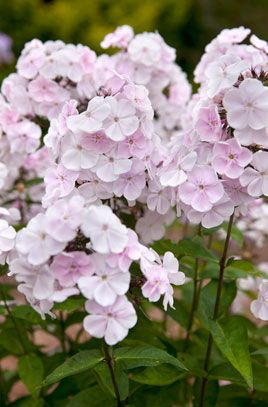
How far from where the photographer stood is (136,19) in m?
6.84

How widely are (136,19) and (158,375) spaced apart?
226 inches

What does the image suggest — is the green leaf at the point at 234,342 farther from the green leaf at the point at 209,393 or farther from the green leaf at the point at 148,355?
the green leaf at the point at 209,393

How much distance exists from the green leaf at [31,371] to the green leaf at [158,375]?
0.29 metres

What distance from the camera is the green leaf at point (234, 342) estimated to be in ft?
4.53

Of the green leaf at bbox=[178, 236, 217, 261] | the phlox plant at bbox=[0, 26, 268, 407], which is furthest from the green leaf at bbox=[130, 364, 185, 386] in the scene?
the green leaf at bbox=[178, 236, 217, 261]

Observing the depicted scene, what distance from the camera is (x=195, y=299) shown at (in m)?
1.86

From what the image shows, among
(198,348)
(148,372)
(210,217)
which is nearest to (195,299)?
(198,348)

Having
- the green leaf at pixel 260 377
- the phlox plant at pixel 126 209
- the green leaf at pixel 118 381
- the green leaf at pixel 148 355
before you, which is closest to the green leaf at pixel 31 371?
the phlox plant at pixel 126 209

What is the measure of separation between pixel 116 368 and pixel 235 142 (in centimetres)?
50

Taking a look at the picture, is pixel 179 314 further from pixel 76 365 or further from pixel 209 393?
pixel 76 365

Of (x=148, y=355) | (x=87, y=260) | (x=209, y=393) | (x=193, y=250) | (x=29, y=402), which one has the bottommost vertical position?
(x=29, y=402)

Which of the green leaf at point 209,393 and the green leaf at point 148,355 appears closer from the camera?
the green leaf at point 148,355

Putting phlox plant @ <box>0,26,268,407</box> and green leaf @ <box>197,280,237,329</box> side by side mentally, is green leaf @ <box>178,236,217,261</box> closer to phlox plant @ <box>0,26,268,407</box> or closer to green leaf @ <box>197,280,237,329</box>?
phlox plant @ <box>0,26,268,407</box>

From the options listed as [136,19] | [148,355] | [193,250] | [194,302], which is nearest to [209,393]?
[194,302]
